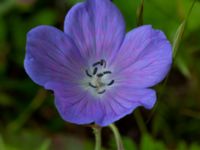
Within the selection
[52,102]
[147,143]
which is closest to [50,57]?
[147,143]

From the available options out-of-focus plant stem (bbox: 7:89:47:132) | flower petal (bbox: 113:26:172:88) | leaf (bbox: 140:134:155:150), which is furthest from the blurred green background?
flower petal (bbox: 113:26:172:88)

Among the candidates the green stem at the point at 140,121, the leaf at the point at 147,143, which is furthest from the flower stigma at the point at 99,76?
the green stem at the point at 140,121

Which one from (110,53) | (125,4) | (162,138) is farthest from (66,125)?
(110,53)

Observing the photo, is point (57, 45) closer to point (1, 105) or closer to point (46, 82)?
point (46, 82)

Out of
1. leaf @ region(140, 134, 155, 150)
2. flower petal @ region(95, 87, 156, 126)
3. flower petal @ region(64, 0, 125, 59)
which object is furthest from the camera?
leaf @ region(140, 134, 155, 150)

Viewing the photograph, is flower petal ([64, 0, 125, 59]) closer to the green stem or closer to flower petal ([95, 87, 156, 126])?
flower petal ([95, 87, 156, 126])

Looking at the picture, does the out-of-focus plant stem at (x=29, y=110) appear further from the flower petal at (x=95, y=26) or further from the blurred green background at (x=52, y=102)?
the flower petal at (x=95, y=26)
